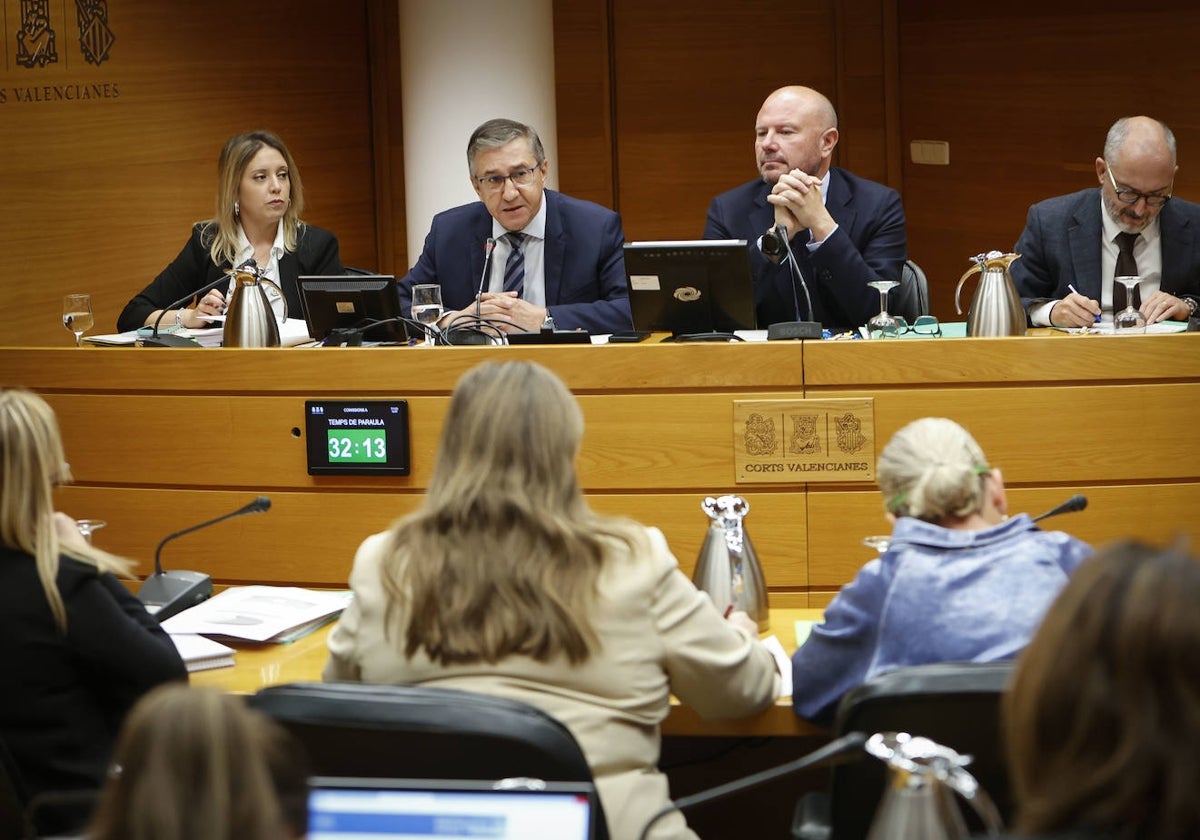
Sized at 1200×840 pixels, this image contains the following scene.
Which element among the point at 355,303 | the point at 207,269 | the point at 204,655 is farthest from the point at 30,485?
the point at 207,269

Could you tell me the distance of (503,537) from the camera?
7.31ft

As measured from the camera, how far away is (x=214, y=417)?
13.6ft

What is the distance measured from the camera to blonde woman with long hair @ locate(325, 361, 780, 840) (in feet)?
7.20

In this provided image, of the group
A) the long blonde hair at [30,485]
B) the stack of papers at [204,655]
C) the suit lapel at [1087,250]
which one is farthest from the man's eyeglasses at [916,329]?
the long blonde hair at [30,485]

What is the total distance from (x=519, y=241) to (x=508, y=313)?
555 millimetres

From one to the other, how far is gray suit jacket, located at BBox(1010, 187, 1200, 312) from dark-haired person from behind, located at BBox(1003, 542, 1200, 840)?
3677 mm

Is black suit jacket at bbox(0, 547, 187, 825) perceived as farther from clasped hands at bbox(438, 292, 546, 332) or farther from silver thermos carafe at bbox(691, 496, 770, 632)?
clasped hands at bbox(438, 292, 546, 332)

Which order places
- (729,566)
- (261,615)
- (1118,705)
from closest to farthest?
Result: (1118,705) < (729,566) < (261,615)

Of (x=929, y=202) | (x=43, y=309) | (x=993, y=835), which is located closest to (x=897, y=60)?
(x=929, y=202)

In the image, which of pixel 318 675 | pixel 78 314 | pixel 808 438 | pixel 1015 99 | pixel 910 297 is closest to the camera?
pixel 318 675

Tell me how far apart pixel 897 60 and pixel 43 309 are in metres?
4.33

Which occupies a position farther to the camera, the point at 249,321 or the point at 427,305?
the point at 427,305

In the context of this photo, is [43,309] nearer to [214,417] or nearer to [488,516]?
[214,417]

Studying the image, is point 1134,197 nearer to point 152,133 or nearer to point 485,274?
point 485,274
